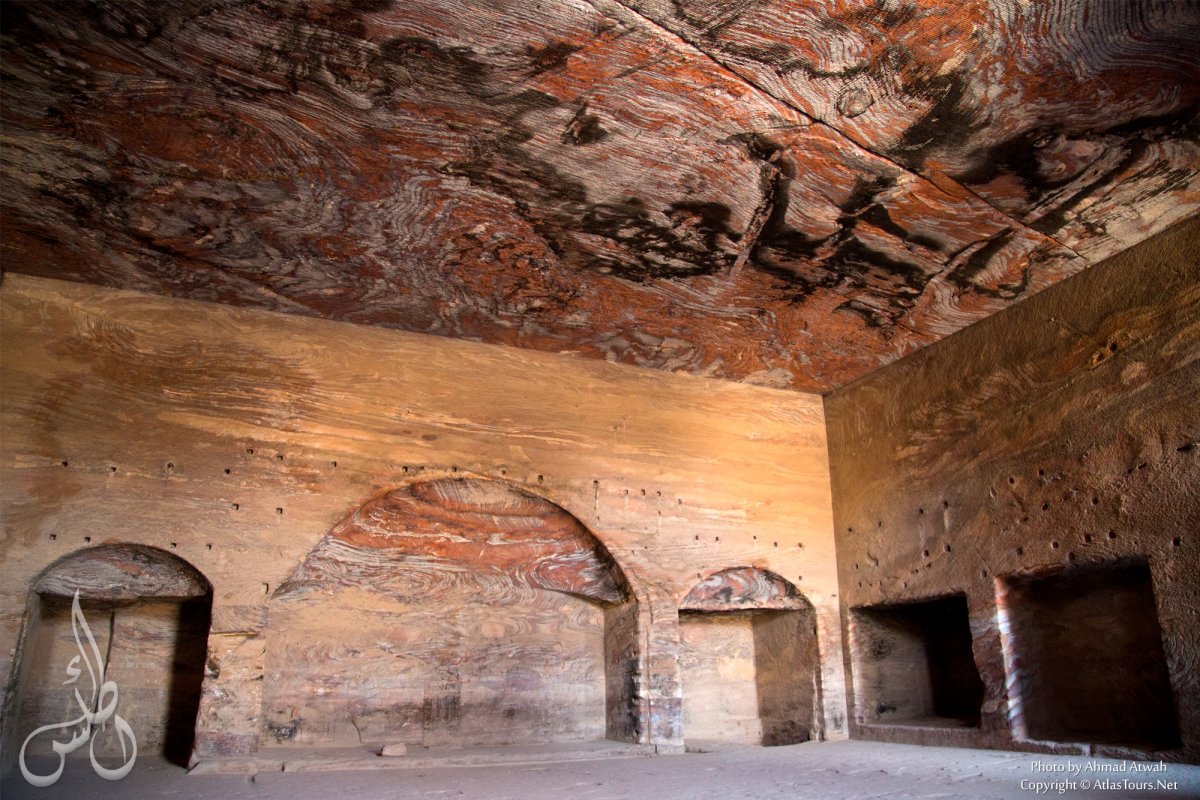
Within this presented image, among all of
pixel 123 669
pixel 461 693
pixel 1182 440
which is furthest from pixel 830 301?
pixel 123 669

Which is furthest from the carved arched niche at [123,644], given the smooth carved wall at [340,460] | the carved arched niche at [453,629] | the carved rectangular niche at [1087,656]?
the carved rectangular niche at [1087,656]

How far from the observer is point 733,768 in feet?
14.6

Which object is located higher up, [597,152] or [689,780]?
[597,152]

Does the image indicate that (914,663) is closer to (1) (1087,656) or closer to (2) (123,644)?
(1) (1087,656)

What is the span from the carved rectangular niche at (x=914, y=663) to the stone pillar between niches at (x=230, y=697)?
395 cm

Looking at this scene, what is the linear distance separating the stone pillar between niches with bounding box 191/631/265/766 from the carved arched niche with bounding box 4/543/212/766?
4.8 inches

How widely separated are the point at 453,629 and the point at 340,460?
1500 millimetres

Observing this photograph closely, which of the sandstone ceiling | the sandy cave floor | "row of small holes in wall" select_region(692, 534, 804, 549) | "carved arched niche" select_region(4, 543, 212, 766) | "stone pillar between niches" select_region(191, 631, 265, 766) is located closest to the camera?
the sandstone ceiling

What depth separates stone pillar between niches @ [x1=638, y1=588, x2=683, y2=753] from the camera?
553 cm

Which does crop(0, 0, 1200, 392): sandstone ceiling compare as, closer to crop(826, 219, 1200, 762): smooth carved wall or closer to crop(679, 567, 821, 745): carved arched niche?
crop(826, 219, 1200, 762): smooth carved wall

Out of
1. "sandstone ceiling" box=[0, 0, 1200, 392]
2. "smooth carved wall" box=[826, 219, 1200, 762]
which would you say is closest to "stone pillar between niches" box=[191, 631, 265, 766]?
"sandstone ceiling" box=[0, 0, 1200, 392]

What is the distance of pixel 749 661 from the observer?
664 cm

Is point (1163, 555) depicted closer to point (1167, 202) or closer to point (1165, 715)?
point (1165, 715)

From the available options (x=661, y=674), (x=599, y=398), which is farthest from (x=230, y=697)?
(x=599, y=398)
